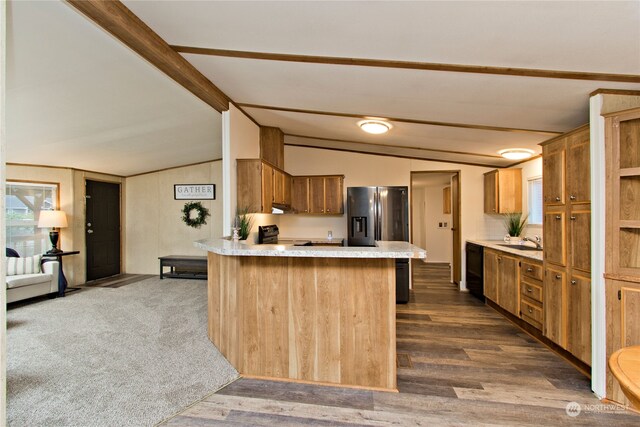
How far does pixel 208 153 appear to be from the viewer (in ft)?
19.4

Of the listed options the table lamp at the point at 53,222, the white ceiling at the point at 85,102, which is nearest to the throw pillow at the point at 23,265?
the table lamp at the point at 53,222

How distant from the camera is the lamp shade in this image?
4.97 metres

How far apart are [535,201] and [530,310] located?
77.1 inches

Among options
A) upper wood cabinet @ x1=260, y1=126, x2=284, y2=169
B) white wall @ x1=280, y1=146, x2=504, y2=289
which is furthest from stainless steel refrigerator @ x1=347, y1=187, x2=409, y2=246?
upper wood cabinet @ x1=260, y1=126, x2=284, y2=169

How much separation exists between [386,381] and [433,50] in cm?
234

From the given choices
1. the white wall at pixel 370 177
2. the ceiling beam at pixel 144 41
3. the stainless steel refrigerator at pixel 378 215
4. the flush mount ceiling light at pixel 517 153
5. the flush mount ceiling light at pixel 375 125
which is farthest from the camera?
the white wall at pixel 370 177

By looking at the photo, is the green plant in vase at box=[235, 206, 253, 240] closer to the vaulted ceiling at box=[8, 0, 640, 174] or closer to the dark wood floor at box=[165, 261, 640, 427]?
the vaulted ceiling at box=[8, 0, 640, 174]

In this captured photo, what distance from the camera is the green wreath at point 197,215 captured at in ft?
21.5

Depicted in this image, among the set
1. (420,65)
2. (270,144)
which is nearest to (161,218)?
(270,144)

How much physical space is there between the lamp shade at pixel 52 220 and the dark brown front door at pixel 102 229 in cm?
78

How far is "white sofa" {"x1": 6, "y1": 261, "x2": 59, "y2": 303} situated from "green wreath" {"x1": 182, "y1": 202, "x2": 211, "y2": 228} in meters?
2.32

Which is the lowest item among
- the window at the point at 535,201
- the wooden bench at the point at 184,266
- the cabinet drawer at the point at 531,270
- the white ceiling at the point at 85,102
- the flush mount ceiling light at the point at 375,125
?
the wooden bench at the point at 184,266

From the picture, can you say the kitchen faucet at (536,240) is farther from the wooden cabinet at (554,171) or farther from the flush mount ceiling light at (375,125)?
the flush mount ceiling light at (375,125)

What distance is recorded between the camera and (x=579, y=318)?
8.08 feet
